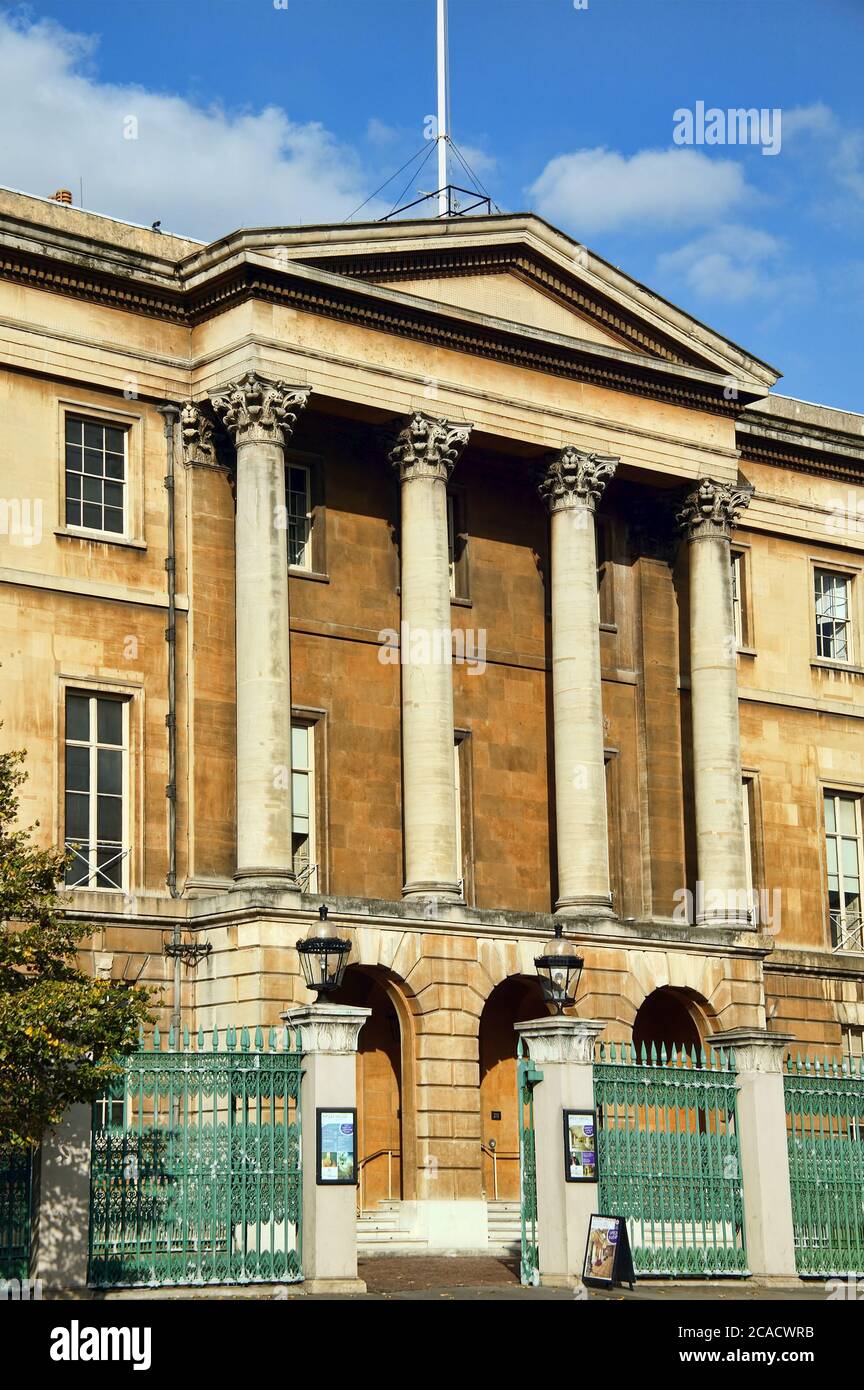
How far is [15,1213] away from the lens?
77.3 feet

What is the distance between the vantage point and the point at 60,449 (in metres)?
37.7

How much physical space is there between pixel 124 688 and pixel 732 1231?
14140mm

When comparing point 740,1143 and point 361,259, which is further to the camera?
point 361,259

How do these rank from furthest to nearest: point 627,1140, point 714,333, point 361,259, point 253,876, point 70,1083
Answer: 1. point 714,333
2. point 361,259
3. point 253,876
4. point 627,1140
5. point 70,1083

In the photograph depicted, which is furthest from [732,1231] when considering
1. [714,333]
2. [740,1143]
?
[714,333]

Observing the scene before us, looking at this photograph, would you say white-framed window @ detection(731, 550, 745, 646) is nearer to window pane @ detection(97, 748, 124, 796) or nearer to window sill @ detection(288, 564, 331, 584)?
window sill @ detection(288, 564, 331, 584)

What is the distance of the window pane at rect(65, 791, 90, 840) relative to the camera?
36.9 m

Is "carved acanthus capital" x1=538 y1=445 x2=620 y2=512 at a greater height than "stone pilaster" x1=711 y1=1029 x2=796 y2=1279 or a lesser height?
greater

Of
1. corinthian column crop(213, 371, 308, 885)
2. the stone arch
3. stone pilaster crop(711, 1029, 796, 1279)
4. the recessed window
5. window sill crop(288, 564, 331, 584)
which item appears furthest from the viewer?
window sill crop(288, 564, 331, 584)

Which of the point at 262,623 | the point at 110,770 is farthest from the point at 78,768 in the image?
the point at 262,623

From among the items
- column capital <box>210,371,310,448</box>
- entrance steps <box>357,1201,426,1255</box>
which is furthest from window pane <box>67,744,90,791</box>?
entrance steps <box>357,1201,426,1255</box>

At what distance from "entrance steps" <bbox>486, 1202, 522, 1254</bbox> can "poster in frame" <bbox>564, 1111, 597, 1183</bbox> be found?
28.6 ft

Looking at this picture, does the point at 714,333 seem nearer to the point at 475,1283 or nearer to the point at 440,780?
the point at 440,780

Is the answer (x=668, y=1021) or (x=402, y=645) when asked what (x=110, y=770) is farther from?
(x=668, y=1021)
